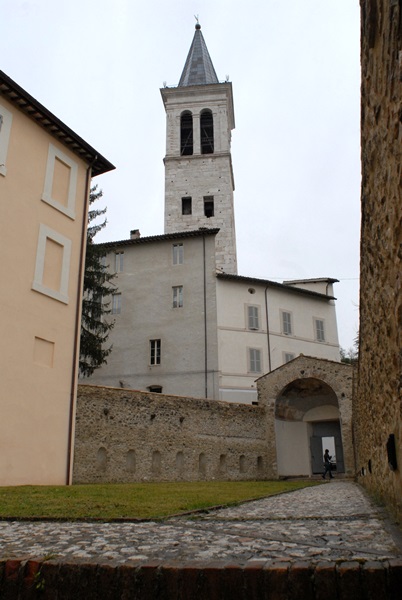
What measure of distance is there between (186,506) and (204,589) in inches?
185

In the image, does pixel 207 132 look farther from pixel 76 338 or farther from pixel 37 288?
pixel 37 288

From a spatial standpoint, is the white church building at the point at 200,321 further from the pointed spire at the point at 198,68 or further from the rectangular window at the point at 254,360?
the pointed spire at the point at 198,68

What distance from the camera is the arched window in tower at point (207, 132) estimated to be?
53.4 meters

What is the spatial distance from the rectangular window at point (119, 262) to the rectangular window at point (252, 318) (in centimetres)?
932

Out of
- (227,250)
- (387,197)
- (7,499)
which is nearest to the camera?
(387,197)

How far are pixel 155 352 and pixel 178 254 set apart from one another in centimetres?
693

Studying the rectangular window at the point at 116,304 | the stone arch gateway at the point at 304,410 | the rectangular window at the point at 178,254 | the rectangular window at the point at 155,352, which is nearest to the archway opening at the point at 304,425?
the stone arch gateway at the point at 304,410

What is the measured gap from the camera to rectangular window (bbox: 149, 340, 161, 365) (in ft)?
112

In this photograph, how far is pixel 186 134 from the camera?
2141 inches

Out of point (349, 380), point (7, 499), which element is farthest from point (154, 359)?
point (7, 499)

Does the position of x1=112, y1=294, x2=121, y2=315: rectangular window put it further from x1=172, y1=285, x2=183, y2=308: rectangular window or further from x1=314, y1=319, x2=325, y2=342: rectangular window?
x1=314, y1=319, x2=325, y2=342: rectangular window

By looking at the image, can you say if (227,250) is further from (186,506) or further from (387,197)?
(387,197)

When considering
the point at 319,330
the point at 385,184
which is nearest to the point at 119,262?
the point at 319,330

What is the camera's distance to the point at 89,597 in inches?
118
